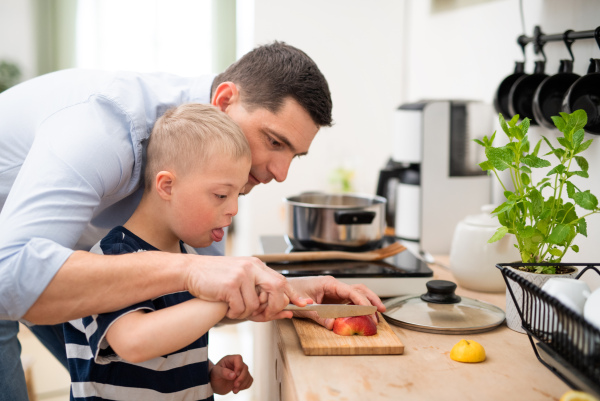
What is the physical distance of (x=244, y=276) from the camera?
3.04 feet

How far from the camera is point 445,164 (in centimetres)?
178

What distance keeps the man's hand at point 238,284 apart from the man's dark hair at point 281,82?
1.43 ft

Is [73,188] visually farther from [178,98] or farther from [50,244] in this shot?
[178,98]

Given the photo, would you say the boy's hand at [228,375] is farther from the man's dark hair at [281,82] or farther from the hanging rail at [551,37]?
the hanging rail at [551,37]

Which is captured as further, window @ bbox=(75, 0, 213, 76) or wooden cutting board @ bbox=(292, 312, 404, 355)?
window @ bbox=(75, 0, 213, 76)

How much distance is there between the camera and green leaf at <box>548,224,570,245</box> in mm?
959

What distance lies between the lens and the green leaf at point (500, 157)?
3.27ft

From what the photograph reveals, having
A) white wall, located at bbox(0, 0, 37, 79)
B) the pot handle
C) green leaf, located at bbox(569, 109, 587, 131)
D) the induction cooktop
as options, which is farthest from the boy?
white wall, located at bbox(0, 0, 37, 79)

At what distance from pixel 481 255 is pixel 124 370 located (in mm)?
807

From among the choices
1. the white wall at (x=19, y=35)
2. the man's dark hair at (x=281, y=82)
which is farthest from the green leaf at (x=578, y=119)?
the white wall at (x=19, y=35)

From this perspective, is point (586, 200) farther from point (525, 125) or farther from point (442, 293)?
point (442, 293)

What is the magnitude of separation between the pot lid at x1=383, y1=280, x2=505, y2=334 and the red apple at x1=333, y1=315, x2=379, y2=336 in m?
0.10

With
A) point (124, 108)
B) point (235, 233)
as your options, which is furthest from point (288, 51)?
point (235, 233)

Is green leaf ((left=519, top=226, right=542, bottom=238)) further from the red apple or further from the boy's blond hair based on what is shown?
the boy's blond hair
